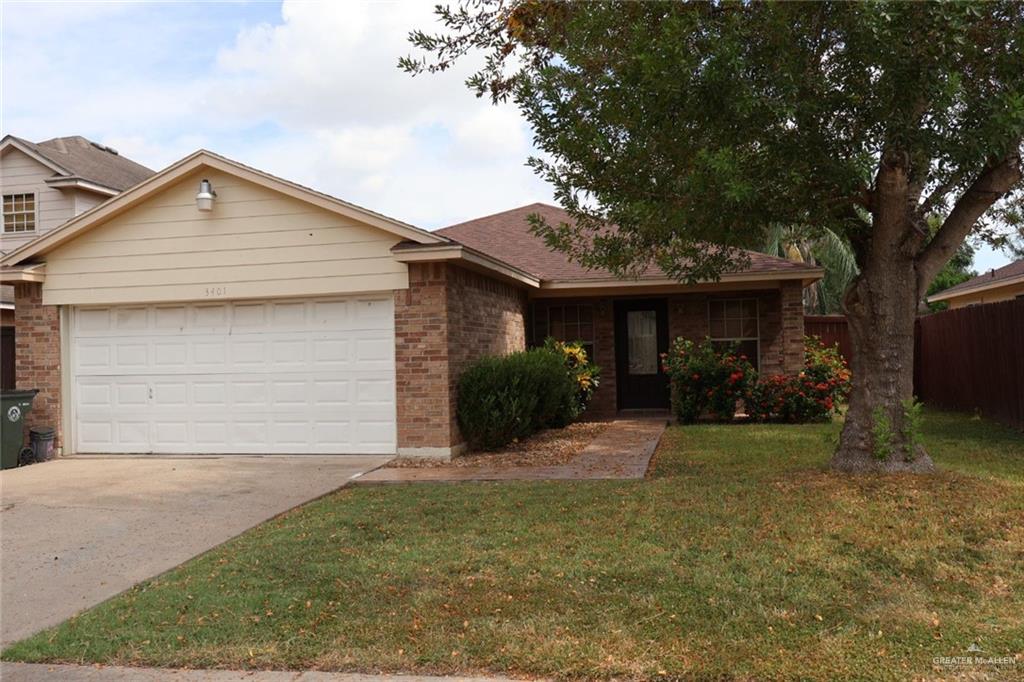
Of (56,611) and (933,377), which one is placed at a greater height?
(933,377)

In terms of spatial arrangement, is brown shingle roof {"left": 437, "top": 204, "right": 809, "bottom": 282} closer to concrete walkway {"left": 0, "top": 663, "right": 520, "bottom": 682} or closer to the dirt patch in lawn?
the dirt patch in lawn

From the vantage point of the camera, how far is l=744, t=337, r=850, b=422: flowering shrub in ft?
44.7

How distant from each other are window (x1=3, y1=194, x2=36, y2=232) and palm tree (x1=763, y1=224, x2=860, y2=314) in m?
20.6

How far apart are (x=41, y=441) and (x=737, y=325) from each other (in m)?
11.7

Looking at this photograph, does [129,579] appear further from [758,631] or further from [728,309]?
[728,309]

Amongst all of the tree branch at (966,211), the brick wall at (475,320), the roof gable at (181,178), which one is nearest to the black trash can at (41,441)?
the roof gable at (181,178)

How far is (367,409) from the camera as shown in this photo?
10914 mm

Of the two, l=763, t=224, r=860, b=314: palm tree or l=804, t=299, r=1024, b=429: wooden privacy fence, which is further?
l=763, t=224, r=860, b=314: palm tree

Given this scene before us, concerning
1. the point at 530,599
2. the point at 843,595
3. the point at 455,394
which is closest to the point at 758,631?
the point at 843,595

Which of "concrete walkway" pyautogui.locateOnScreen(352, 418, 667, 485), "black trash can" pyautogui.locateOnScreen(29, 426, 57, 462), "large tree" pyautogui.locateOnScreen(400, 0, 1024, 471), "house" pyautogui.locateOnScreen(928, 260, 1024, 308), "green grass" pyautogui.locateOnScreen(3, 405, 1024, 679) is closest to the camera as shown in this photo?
"green grass" pyautogui.locateOnScreen(3, 405, 1024, 679)

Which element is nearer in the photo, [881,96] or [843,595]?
[843,595]

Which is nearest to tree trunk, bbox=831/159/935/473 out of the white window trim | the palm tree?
the white window trim

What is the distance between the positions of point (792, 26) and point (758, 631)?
5.06 meters

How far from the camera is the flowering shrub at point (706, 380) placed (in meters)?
13.8
